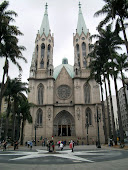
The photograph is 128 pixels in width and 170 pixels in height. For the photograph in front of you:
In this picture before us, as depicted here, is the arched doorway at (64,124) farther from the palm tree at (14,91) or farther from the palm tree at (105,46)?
the palm tree at (105,46)

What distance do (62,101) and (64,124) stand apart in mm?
5887

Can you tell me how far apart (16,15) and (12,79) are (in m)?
12.1

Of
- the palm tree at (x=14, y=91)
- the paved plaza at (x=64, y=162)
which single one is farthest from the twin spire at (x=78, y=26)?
the paved plaza at (x=64, y=162)

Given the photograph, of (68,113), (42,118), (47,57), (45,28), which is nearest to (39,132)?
(42,118)

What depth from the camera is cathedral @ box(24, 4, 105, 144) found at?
35250 mm

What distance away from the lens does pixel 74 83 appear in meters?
39.0

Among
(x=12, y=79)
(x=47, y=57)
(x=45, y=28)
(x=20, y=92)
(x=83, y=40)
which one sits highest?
(x=45, y=28)

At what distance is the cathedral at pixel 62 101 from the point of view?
116 ft

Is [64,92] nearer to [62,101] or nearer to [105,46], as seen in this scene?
[62,101]

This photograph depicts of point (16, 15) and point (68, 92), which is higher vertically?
point (16, 15)

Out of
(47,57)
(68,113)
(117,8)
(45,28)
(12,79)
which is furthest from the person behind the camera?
(45,28)

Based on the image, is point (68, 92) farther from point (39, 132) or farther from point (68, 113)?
point (39, 132)

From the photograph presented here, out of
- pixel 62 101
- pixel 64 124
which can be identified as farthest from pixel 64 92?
pixel 64 124

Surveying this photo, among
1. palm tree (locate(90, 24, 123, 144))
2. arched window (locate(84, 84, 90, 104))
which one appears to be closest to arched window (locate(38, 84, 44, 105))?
arched window (locate(84, 84, 90, 104))
